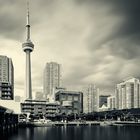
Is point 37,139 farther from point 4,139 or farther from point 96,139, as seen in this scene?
point 96,139

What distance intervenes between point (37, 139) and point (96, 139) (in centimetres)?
2402

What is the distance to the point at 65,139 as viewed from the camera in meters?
117

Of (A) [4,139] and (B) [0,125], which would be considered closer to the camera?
(A) [4,139]

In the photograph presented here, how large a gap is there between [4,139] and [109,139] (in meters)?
42.0

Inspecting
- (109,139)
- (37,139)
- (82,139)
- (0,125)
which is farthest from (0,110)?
(109,139)

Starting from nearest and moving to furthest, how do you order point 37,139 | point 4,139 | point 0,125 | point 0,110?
1. point 4,139
2. point 37,139
3. point 0,110
4. point 0,125

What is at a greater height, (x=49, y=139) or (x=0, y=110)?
(x=0, y=110)

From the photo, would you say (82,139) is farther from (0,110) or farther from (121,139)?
(0,110)

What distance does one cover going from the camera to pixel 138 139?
118 meters

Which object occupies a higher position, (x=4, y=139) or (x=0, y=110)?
(x=0, y=110)

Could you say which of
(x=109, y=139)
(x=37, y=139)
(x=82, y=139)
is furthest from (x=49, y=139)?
(x=109, y=139)

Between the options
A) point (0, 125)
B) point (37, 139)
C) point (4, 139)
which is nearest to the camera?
point (4, 139)

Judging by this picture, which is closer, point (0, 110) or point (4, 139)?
point (4, 139)

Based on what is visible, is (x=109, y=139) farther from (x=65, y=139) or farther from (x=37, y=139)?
(x=37, y=139)
